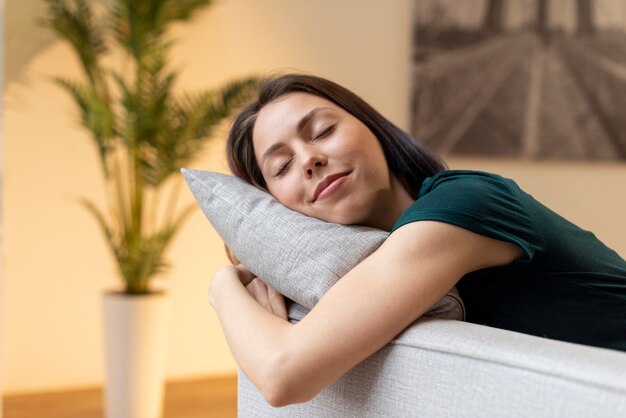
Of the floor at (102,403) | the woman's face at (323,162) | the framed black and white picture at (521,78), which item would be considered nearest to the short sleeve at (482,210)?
the woman's face at (323,162)

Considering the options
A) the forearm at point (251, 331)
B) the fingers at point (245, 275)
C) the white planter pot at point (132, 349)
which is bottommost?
the white planter pot at point (132, 349)

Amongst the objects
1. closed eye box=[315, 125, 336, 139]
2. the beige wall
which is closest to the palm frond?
the beige wall

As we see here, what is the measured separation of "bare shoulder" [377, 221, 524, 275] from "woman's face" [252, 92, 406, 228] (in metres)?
0.31

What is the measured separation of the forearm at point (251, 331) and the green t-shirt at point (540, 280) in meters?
0.24

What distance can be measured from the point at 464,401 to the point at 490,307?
356 mm

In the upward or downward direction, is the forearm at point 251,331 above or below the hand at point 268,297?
above

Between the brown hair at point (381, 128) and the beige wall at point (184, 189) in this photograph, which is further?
the beige wall at point (184, 189)

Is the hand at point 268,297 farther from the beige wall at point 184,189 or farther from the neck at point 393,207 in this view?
the beige wall at point 184,189

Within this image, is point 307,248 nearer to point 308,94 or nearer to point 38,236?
point 308,94

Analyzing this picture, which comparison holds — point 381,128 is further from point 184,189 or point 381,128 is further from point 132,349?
point 184,189

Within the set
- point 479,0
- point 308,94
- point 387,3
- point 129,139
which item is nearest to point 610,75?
point 479,0

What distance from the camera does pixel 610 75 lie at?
18.2ft

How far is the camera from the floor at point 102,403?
159 inches

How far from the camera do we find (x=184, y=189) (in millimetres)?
4652
